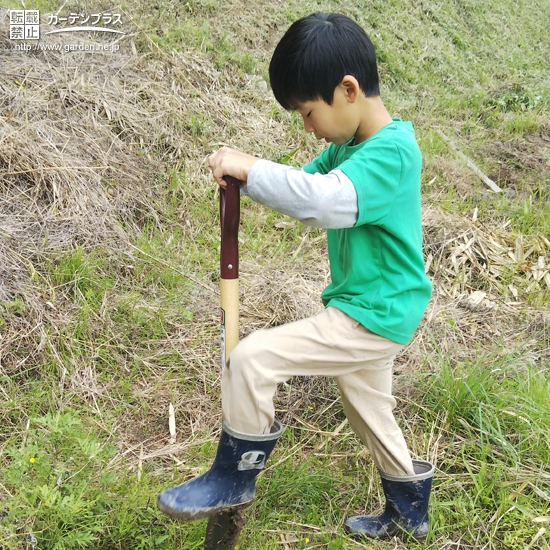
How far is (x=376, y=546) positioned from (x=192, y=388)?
1.14m

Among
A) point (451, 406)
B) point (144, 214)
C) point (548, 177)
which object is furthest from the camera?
point (548, 177)

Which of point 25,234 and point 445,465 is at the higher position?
point 25,234

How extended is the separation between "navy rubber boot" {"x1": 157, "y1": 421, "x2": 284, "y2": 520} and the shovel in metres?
0.10

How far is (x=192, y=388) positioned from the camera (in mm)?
2895

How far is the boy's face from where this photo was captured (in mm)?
1927

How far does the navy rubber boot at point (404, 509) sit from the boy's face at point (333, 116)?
1.34 meters

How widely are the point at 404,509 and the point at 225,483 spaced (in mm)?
844

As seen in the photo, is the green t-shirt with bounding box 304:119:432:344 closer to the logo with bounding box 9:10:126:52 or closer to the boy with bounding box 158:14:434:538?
the boy with bounding box 158:14:434:538

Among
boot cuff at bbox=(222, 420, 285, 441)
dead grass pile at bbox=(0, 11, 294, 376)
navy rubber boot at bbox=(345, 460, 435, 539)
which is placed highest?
dead grass pile at bbox=(0, 11, 294, 376)

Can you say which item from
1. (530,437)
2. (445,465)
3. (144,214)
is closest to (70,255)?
(144,214)

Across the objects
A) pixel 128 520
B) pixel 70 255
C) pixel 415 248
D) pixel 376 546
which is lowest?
pixel 376 546

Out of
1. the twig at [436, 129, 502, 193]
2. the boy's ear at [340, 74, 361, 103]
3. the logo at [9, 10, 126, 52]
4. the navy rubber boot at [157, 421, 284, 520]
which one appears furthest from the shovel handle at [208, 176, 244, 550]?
the twig at [436, 129, 502, 193]

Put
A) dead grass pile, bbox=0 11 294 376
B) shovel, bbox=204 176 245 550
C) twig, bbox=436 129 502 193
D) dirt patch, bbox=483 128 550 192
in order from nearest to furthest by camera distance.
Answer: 1. shovel, bbox=204 176 245 550
2. dead grass pile, bbox=0 11 294 376
3. twig, bbox=436 129 502 193
4. dirt patch, bbox=483 128 550 192

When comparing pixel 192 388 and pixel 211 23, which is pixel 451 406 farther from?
pixel 211 23
